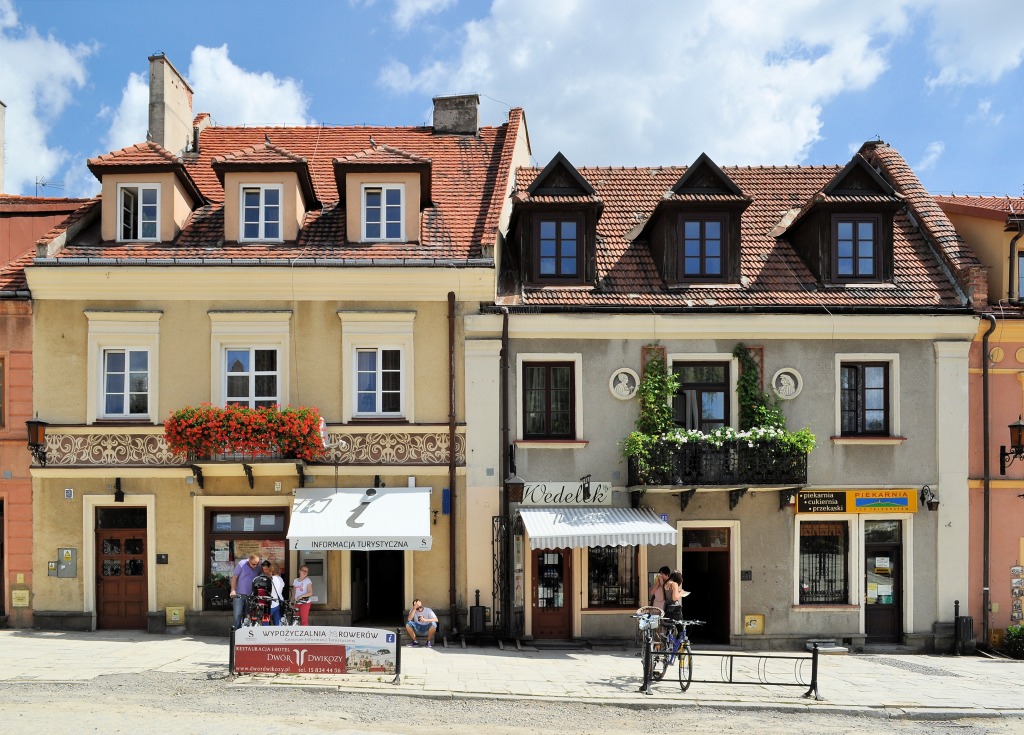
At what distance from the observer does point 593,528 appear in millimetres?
17750

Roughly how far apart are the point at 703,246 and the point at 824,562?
7333 mm

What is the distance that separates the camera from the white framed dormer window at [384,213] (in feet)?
65.0

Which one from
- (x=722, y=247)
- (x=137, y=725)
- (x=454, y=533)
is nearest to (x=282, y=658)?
(x=137, y=725)

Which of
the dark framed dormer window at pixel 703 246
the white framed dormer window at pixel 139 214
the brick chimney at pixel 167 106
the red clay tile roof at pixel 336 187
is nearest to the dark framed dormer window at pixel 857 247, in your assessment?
the dark framed dormer window at pixel 703 246

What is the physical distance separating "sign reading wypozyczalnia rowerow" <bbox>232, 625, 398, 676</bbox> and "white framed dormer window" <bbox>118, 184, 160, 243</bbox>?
983 centimetres

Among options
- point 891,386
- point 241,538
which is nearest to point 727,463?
point 891,386

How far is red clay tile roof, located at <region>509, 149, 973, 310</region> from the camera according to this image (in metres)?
19.6

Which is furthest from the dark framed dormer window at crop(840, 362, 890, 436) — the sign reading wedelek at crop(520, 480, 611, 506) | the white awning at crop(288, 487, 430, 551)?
the white awning at crop(288, 487, 430, 551)

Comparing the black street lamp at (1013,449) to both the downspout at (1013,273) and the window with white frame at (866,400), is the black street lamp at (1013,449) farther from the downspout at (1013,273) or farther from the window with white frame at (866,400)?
the downspout at (1013,273)

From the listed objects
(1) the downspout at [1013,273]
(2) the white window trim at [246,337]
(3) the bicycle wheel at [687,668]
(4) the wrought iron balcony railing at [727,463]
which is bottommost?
(3) the bicycle wheel at [687,668]

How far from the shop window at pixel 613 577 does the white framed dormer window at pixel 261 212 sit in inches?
381

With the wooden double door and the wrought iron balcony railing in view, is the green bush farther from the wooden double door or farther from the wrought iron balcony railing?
the wooden double door

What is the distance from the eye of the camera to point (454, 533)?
18719mm

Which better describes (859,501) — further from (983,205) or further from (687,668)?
(983,205)
